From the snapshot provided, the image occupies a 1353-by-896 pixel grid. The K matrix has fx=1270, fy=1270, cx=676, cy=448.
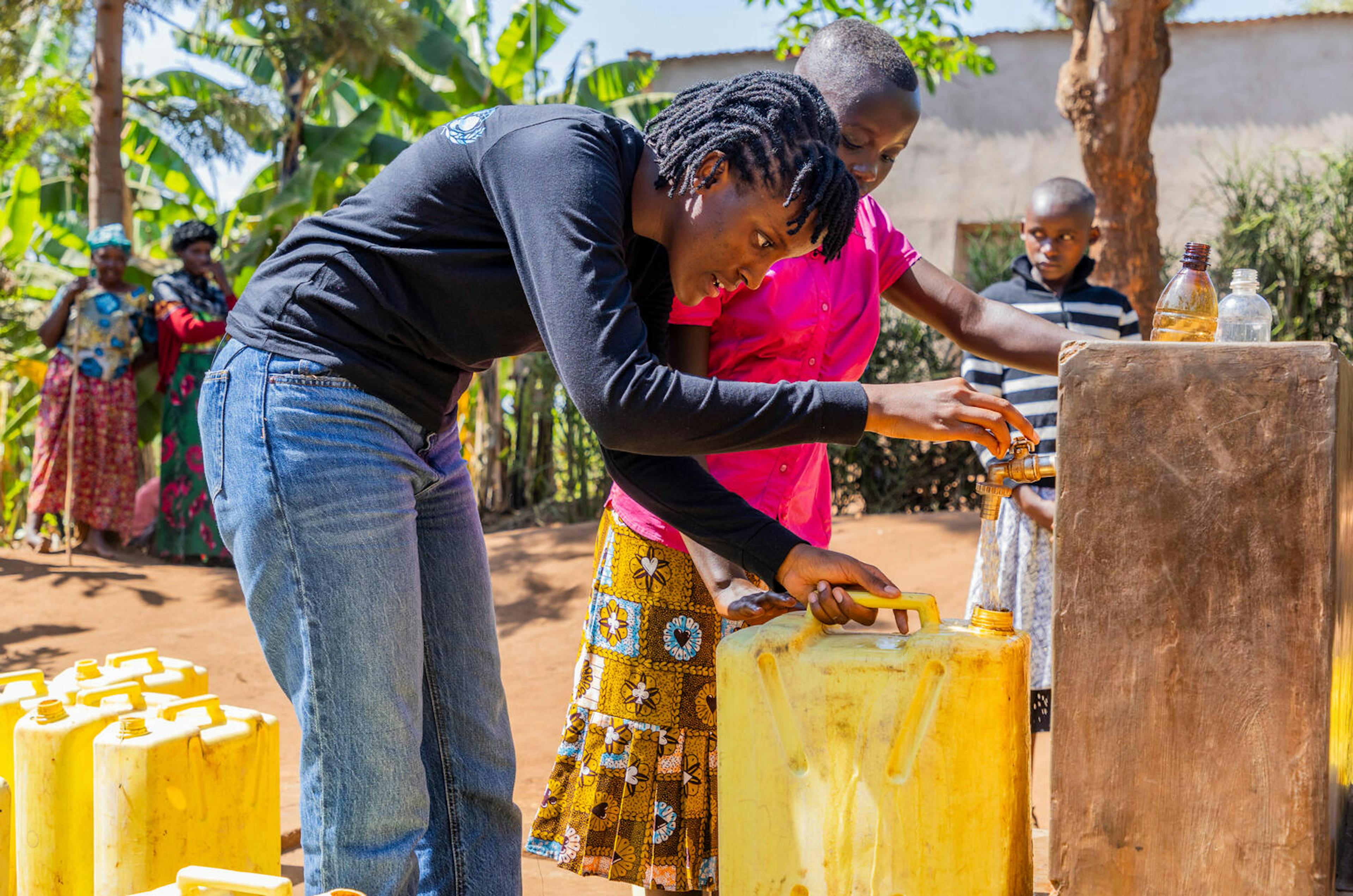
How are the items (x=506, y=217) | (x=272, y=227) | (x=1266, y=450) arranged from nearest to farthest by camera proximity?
(x=1266, y=450) → (x=506, y=217) → (x=272, y=227)

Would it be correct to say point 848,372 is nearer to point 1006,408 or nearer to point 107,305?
point 1006,408

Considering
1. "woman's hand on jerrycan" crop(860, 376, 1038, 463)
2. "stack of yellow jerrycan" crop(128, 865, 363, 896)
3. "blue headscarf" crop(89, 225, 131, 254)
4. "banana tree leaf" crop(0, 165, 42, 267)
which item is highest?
"banana tree leaf" crop(0, 165, 42, 267)

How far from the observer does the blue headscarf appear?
754 centimetres

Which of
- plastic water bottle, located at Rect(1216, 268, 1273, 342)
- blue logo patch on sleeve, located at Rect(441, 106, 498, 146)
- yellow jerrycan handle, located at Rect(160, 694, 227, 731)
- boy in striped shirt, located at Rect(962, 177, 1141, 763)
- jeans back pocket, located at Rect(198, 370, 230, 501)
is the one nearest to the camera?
blue logo patch on sleeve, located at Rect(441, 106, 498, 146)

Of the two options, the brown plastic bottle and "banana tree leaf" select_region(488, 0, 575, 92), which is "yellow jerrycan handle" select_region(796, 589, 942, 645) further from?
"banana tree leaf" select_region(488, 0, 575, 92)

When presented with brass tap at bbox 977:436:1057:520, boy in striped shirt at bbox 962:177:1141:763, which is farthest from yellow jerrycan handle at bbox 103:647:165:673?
boy in striped shirt at bbox 962:177:1141:763

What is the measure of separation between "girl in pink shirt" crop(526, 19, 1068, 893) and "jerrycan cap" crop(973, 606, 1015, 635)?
466 millimetres

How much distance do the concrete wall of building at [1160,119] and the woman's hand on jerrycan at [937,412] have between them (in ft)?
31.1

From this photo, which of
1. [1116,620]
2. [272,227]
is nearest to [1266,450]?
[1116,620]

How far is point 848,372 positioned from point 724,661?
722 mm

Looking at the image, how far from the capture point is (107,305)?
762cm

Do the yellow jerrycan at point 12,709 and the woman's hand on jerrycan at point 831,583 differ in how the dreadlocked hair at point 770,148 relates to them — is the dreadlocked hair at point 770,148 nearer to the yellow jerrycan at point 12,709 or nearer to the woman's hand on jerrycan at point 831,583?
the woman's hand on jerrycan at point 831,583

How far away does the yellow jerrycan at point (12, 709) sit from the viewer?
2.45 metres

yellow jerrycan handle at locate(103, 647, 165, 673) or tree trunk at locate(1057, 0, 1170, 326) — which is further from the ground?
tree trunk at locate(1057, 0, 1170, 326)
